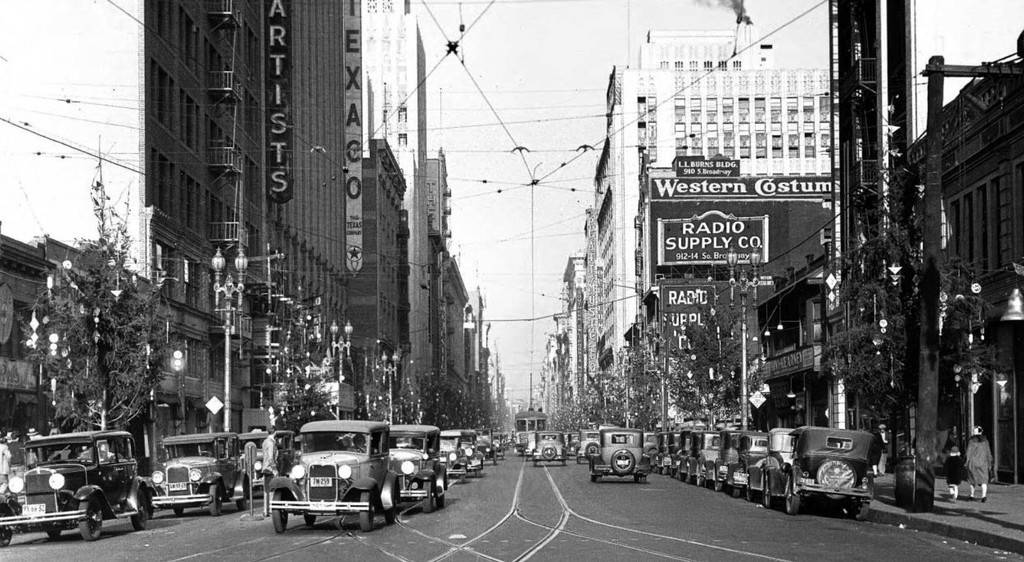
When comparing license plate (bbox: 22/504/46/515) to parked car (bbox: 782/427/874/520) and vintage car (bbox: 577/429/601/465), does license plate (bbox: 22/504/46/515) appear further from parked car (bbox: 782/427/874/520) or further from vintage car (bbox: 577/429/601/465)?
vintage car (bbox: 577/429/601/465)

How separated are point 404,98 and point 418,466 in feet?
492

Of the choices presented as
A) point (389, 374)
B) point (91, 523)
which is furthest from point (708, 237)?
point (91, 523)

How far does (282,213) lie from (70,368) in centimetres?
4357

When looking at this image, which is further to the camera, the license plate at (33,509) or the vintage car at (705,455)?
the vintage car at (705,455)

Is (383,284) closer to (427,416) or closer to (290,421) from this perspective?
(427,416)

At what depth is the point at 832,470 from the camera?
102 ft

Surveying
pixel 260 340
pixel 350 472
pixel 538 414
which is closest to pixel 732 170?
pixel 538 414

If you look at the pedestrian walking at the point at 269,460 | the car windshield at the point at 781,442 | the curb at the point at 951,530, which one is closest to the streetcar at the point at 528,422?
the car windshield at the point at 781,442

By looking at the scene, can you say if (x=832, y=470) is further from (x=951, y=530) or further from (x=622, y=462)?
(x=622, y=462)

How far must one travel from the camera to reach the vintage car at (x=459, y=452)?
180 feet

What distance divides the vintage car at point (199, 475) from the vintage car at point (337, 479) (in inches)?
318

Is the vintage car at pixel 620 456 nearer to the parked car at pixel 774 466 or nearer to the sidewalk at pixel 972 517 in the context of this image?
the parked car at pixel 774 466

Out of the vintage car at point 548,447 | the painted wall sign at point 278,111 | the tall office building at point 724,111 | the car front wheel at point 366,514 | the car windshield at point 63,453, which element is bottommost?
the vintage car at point 548,447

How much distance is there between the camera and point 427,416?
146 metres
